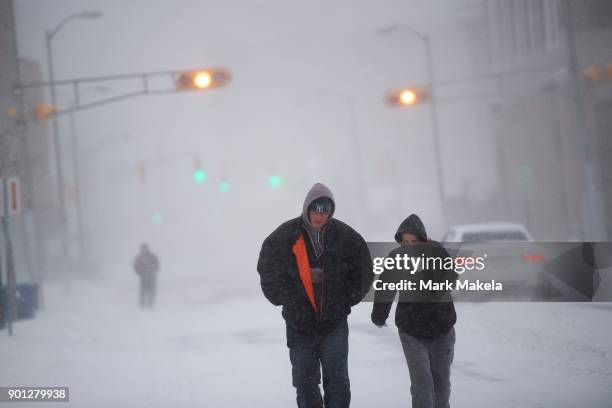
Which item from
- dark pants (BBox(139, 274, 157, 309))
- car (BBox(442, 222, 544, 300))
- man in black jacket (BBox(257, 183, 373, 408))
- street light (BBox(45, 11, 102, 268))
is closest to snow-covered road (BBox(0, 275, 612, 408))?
car (BBox(442, 222, 544, 300))

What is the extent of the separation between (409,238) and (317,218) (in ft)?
2.46

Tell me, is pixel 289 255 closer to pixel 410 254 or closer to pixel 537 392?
pixel 410 254

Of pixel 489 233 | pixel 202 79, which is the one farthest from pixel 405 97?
pixel 489 233

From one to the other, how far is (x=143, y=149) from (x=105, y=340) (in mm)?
147816

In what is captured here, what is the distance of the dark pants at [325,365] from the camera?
6.38m

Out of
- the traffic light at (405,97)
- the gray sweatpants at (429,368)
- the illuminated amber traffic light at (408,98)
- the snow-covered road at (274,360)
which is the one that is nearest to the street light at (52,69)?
the traffic light at (405,97)

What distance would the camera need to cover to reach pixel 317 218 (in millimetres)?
6387

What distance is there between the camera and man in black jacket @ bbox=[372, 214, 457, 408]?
6398 millimetres

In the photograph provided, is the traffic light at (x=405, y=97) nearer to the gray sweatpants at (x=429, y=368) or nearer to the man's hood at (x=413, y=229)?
the man's hood at (x=413, y=229)

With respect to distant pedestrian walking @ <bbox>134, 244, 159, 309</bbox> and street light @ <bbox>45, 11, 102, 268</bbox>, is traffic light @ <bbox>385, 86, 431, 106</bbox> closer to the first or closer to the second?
distant pedestrian walking @ <bbox>134, 244, 159, 309</bbox>

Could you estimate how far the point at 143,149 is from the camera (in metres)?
160

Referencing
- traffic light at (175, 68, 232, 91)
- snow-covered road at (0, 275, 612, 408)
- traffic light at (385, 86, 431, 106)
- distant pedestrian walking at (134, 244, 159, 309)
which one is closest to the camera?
Result: snow-covered road at (0, 275, 612, 408)

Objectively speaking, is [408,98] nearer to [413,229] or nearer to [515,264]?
[515,264]

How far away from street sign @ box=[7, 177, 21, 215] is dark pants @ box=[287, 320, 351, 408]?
988 centimetres
